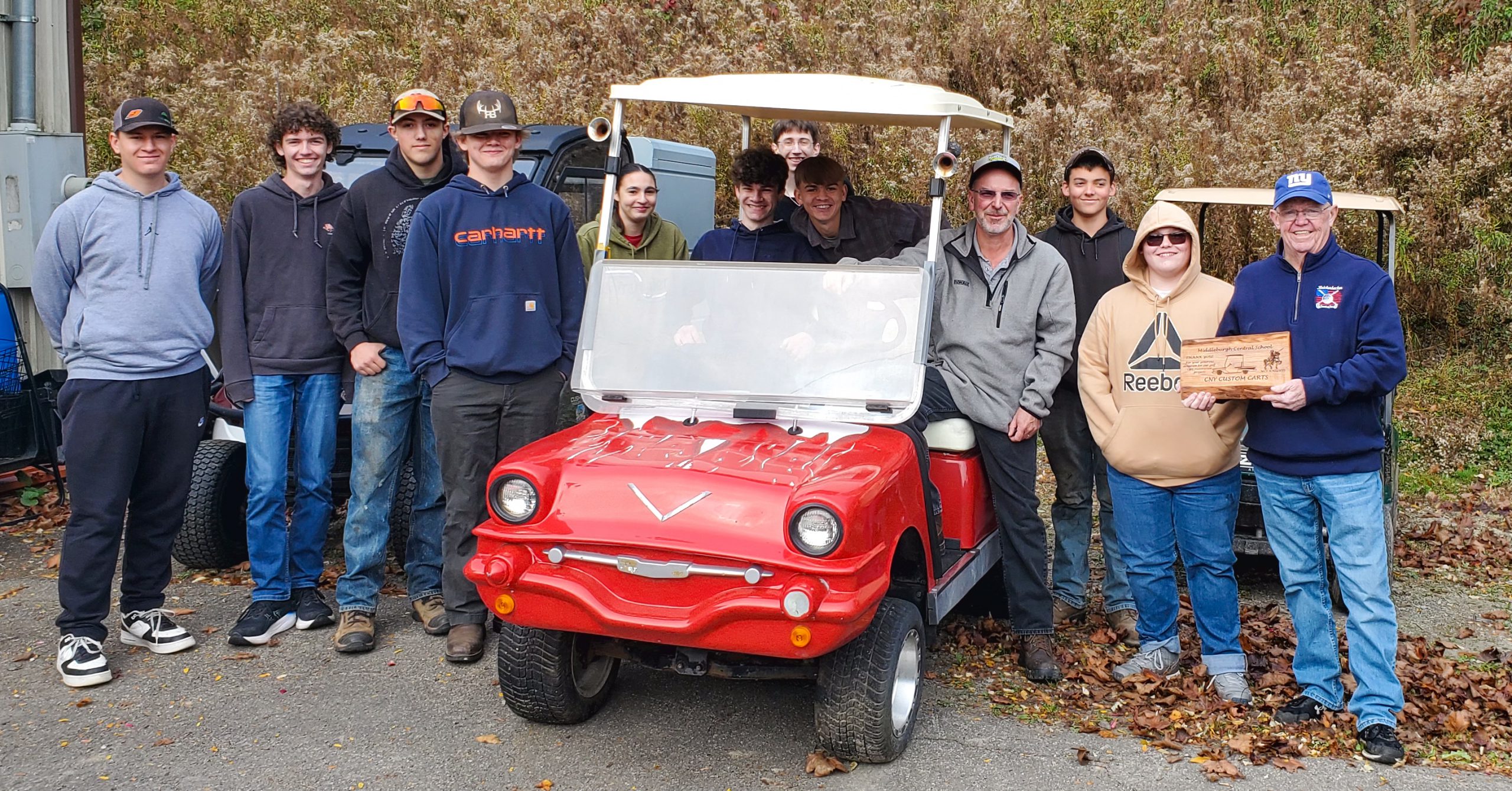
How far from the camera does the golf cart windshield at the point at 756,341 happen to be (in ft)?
13.5

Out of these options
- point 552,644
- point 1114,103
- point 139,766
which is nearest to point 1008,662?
point 552,644

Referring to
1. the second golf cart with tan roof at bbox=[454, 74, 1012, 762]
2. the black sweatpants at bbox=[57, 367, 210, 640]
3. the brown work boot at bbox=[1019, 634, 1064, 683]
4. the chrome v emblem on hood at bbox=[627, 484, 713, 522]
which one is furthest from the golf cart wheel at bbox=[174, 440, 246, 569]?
the brown work boot at bbox=[1019, 634, 1064, 683]

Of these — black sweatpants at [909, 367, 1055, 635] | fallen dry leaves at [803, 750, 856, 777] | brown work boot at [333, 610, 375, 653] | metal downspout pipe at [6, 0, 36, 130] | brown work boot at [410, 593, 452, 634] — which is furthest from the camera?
metal downspout pipe at [6, 0, 36, 130]

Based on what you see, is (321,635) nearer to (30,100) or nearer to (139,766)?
(139,766)

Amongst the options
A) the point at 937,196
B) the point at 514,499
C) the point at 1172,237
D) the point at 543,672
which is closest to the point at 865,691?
the point at 543,672

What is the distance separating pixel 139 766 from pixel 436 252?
2008mm

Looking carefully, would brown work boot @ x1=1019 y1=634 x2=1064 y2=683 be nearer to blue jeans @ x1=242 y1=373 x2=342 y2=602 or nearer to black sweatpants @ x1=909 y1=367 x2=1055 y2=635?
black sweatpants @ x1=909 y1=367 x2=1055 y2=635

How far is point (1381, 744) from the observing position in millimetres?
3910

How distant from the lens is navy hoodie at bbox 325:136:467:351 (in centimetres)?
494

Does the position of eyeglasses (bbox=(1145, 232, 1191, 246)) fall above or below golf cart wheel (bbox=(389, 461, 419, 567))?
above

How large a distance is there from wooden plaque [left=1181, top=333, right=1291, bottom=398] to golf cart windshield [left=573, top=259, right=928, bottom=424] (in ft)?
2.93

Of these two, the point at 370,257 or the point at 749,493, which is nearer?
the point at 749,493

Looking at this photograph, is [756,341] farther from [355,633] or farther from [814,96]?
[355,633]

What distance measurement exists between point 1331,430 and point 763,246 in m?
2.41
